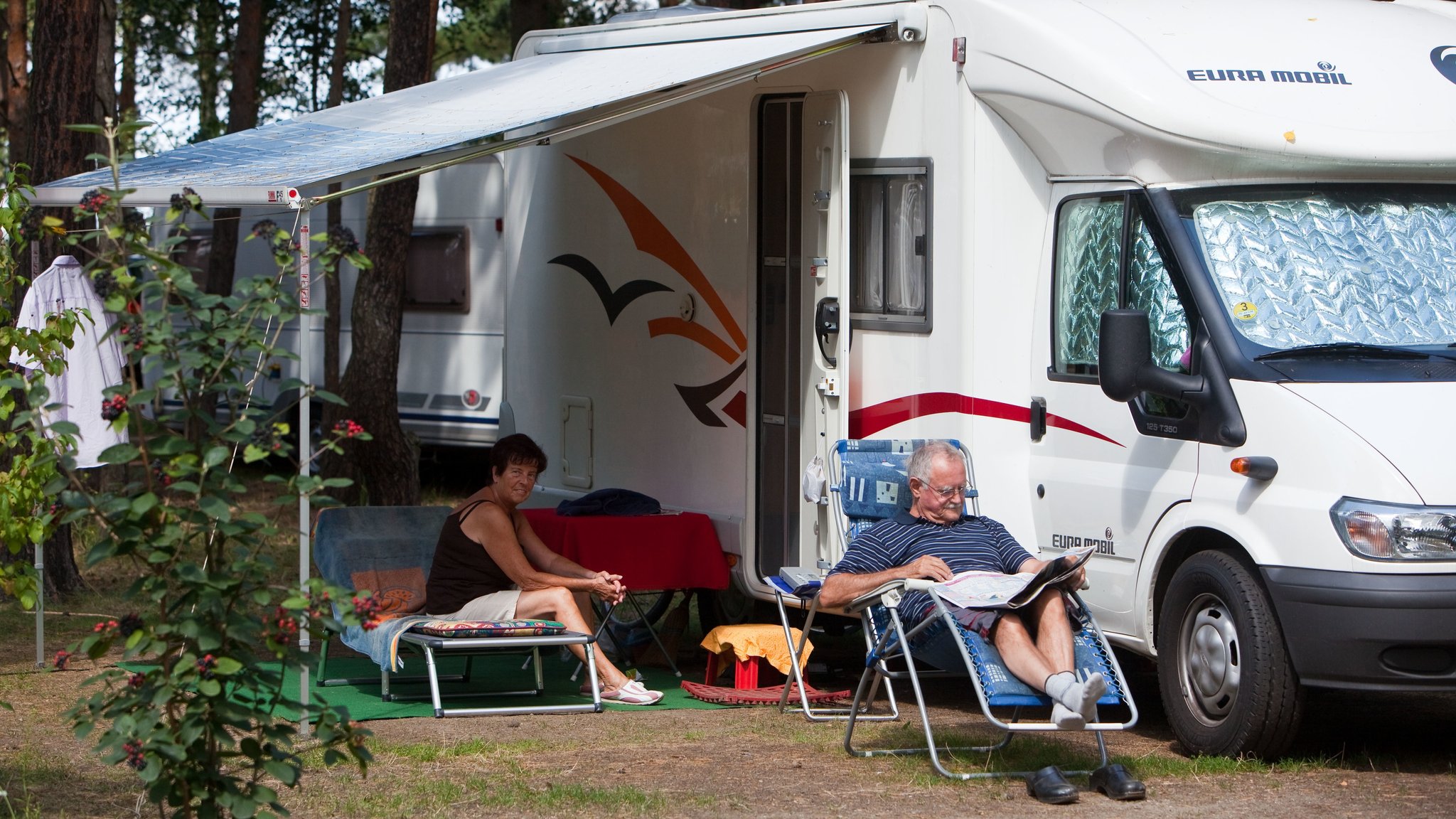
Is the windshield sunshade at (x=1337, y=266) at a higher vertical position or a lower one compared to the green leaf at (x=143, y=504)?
higher

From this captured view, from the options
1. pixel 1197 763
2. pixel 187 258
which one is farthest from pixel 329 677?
pixel 187 258

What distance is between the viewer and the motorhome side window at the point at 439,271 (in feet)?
46.2

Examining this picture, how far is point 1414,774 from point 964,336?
2.16 metres

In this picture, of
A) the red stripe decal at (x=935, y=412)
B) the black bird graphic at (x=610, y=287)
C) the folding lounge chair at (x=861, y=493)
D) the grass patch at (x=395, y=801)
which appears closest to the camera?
the grass patch at (x=395, y=801)

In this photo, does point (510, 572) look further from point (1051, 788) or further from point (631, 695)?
point (1051, 788)

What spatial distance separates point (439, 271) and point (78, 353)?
7068 mm

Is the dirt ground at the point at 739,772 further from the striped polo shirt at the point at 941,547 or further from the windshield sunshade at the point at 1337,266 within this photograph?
the windshield sunshade at the point at 1337,266

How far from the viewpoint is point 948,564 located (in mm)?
6055

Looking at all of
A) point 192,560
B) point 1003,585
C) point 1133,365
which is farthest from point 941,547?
point 192,560

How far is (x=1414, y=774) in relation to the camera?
5.67 metres

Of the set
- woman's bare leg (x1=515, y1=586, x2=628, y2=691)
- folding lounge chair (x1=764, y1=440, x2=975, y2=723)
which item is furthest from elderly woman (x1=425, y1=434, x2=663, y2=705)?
folding lounge chair (x1=764, y1=440, x2=975, y2=723)

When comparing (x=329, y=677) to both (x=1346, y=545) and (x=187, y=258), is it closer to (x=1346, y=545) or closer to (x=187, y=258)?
(x=1346, y=545)

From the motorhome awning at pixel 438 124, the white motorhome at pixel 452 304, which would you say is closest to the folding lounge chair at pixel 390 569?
the motorhome awning at pixel 438 124

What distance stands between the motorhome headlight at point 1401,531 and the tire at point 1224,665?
37 cm
